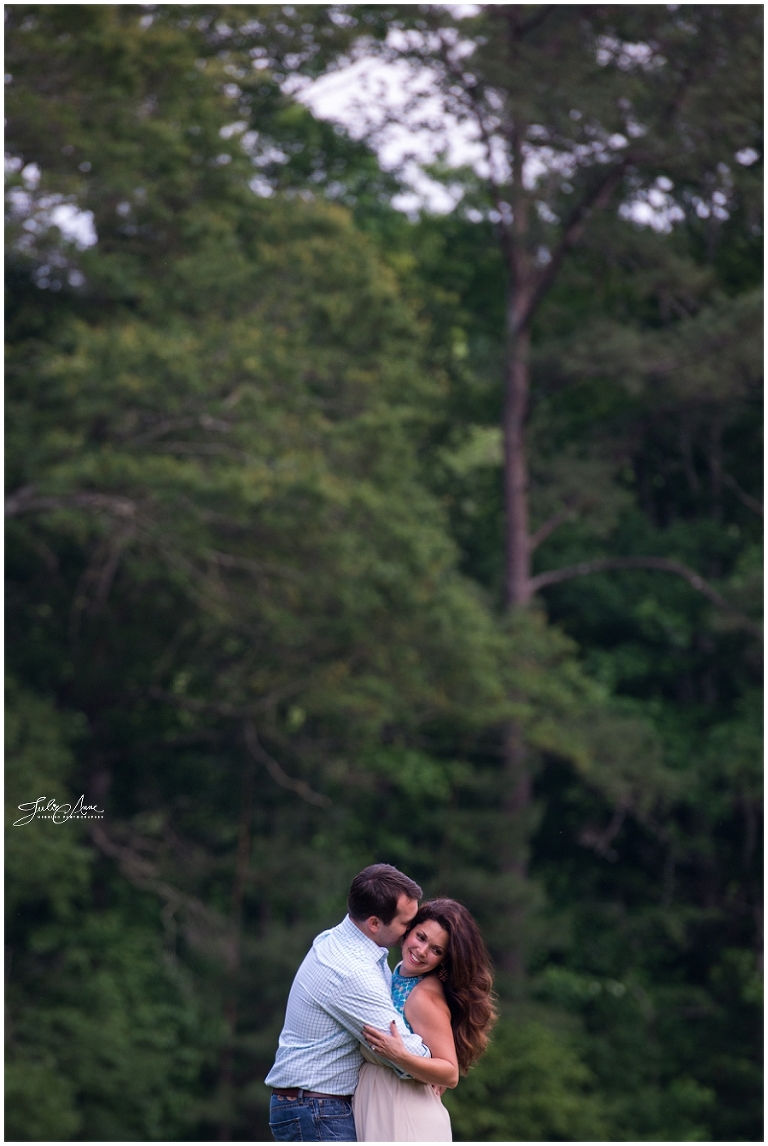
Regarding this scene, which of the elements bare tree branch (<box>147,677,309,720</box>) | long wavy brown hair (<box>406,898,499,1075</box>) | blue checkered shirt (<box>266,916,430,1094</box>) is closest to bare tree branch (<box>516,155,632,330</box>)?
bare tree branch (<box>147,677,309,720</box>)

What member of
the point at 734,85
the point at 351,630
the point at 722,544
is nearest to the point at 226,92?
the point at 734,85

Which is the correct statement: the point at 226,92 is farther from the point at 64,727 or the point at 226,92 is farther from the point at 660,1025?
the point at 660,1025

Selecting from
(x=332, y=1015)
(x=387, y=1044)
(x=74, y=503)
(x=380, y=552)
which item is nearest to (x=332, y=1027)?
(x=332, y=1015)

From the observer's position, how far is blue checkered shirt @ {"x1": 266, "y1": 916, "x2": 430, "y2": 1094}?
9.53ft

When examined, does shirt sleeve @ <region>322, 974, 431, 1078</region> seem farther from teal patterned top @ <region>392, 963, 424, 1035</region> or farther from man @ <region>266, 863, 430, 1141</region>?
teal patterned top @ <region>392, 963, 424, 1035</region>

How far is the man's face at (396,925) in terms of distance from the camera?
298 cm

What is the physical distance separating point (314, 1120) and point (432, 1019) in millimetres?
335

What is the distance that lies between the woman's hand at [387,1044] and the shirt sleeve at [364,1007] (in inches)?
0.5

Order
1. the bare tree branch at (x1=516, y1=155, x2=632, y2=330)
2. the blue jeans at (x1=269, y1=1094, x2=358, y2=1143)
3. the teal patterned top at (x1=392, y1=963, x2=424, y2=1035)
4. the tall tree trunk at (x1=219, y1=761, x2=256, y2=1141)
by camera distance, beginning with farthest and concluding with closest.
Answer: the bare tree branch at (x1=516, y1=155, x2=632, y2=330) < the tall tree trunk at (x1=219, y1=761, x2=256, y2=1141) < the teal patterned top at (x1=392, y1=963, x2=424, y2=1035) < the blue jeans at (x1=269, y1=1094, x2=358, y2=1143)

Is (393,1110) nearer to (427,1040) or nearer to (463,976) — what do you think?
(427,1040)

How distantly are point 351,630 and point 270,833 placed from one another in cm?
360

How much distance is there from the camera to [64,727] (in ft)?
45.3

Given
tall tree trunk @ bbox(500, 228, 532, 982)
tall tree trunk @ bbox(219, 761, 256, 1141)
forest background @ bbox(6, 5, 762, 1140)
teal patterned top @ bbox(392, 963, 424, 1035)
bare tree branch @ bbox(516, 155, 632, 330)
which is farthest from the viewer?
bare tree branch @ bbox(516, 155, 632, 330)

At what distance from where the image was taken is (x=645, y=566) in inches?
688
